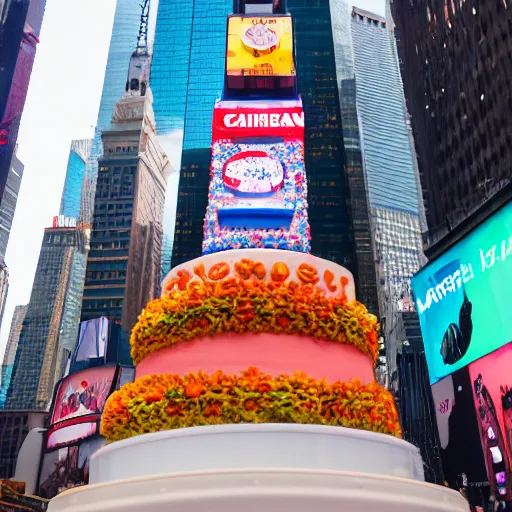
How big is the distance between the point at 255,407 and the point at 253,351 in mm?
659

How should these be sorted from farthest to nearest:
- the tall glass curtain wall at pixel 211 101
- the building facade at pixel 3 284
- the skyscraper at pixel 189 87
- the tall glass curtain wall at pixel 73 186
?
the tall glass curtain wall at pixel 73 186 → the skyscraper at pixel 189 87 → the building facade at pixel 3 284 → the tall glass curtain wall at pixel 211 101

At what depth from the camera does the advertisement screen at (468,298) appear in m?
20.0

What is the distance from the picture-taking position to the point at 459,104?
125 ft

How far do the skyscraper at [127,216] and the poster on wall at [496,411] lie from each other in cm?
7148

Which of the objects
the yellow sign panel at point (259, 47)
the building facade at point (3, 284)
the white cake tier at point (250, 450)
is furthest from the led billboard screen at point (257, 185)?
the building facade at point (3, 284)

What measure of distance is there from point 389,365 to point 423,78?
33705mm

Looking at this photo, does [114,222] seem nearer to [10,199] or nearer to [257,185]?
[10,199]

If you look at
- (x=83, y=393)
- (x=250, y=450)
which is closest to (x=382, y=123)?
(x=83, y=393)

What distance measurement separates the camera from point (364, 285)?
88875mm

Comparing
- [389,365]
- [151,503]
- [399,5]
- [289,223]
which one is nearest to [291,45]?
[289,223]

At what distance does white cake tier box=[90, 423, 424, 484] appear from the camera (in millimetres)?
4477

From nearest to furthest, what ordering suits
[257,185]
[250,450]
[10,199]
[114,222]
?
[250,450]
[257,185]
[114,222]
[10,199]

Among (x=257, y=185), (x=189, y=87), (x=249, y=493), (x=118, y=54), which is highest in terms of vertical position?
(x=118, y=54)

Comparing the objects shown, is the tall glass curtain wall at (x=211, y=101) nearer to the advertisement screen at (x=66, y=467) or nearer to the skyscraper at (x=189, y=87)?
the skyscraper at (x=189, y=87)
